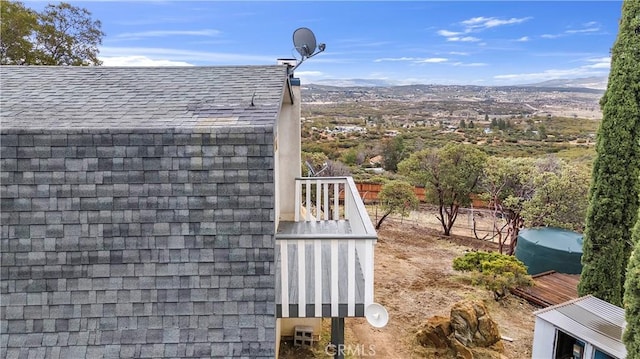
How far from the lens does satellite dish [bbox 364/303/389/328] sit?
4590mm

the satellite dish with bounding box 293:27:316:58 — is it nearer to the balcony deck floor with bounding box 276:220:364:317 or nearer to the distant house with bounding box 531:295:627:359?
the balcony deck floor with bounding box 276:220:364:317

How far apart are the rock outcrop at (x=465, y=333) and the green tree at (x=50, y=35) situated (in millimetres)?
26231

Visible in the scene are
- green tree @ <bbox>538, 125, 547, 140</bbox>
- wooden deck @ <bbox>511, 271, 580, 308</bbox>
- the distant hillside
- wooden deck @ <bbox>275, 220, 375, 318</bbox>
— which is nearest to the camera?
wooden deck @ <bbox>275, 220, 375, 318</bbox>

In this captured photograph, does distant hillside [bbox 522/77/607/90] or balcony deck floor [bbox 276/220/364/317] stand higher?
distant hillside [bbox 522/77/607/90]

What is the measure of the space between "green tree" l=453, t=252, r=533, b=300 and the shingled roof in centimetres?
779

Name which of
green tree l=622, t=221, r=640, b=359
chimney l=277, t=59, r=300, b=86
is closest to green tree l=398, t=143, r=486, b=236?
chimney l=277, t=59, r=300, b=86

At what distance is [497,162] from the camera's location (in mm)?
17578

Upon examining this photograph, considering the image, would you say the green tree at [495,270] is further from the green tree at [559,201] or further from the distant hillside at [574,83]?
the distant hillside at [574,83]

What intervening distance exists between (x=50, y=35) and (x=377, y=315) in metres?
29.9

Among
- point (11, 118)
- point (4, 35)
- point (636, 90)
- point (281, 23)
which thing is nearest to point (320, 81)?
point (281, 23)

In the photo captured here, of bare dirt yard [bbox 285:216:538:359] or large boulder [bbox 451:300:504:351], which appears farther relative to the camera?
bare dirt yard [bbox 285:216:538:359]

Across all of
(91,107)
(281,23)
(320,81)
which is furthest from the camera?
(320,81)

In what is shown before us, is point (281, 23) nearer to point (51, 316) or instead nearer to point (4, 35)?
point (4, 35)

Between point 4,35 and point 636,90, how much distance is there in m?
28.6
